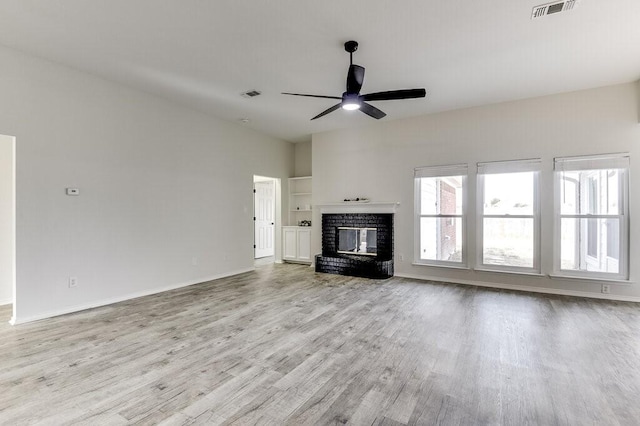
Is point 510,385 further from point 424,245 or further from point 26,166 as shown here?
point 26,166

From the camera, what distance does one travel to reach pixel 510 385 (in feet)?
7.31

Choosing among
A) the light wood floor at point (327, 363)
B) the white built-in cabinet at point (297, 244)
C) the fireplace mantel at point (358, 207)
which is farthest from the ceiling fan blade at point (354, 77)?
the white built-in cabinet at point (297, 244)

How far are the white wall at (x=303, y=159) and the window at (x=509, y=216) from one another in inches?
161

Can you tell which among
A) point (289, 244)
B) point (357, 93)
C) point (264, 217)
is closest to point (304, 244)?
point (289, 244)

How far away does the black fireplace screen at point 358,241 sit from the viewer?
6.39 m

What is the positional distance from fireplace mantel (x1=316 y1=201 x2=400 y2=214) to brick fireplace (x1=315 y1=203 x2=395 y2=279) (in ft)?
0.21

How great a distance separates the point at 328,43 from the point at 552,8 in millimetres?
2119

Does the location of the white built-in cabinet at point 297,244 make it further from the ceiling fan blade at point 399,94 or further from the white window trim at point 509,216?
the ceiling fan blade at point 399,94

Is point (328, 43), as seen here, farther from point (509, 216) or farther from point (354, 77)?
point (509, 216)

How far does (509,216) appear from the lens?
5145mm

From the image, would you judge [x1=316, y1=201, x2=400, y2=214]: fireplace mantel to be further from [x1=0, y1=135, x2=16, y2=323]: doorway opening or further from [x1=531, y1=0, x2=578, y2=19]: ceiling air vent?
[x1=0, y1=135, x2=16, y2=323]: doorway opening

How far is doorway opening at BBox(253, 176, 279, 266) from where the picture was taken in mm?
8078

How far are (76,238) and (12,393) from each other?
7.46 ft

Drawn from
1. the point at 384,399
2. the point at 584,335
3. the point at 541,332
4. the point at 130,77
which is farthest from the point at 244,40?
the point at 584,335
